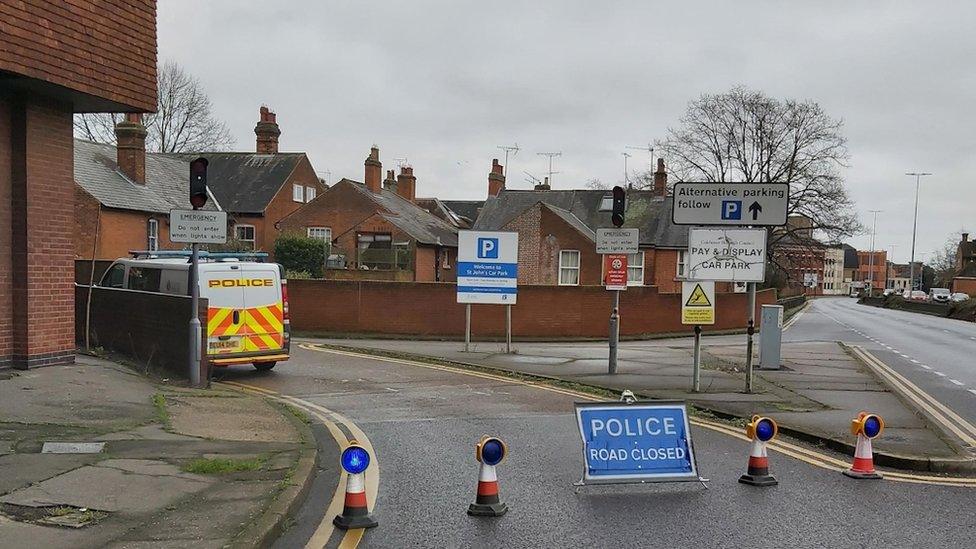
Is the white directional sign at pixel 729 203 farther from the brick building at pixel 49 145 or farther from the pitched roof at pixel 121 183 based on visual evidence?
the pitched roof at pixel 121 183

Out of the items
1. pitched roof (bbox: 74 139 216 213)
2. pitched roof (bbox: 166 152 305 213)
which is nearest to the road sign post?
pitched roof (bbox: 74 139 216 213)

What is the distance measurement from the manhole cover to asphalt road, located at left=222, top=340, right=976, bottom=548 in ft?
7.91

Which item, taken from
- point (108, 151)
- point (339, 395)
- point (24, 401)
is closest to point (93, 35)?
point (24, 401)

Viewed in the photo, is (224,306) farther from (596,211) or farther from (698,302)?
(596,211)

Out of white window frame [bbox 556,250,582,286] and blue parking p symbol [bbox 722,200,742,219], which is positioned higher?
blue parking p symbol [bbox 722,200,742,219]

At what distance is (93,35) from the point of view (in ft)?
37.3

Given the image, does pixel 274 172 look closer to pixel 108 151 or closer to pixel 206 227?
pixel 108 151

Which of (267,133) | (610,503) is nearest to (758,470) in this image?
(610,503)

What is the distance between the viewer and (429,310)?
26.9 m

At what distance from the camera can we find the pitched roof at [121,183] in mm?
30922

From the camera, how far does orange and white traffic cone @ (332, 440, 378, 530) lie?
224 inches

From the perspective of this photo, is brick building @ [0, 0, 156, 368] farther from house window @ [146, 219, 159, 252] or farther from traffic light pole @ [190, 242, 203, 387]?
house window @ [146, 219, 159, 252]

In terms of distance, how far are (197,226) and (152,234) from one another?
23.0 m

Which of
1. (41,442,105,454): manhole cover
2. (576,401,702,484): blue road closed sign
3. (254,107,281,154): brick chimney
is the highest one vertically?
(254,107,281,154): brick chimney
